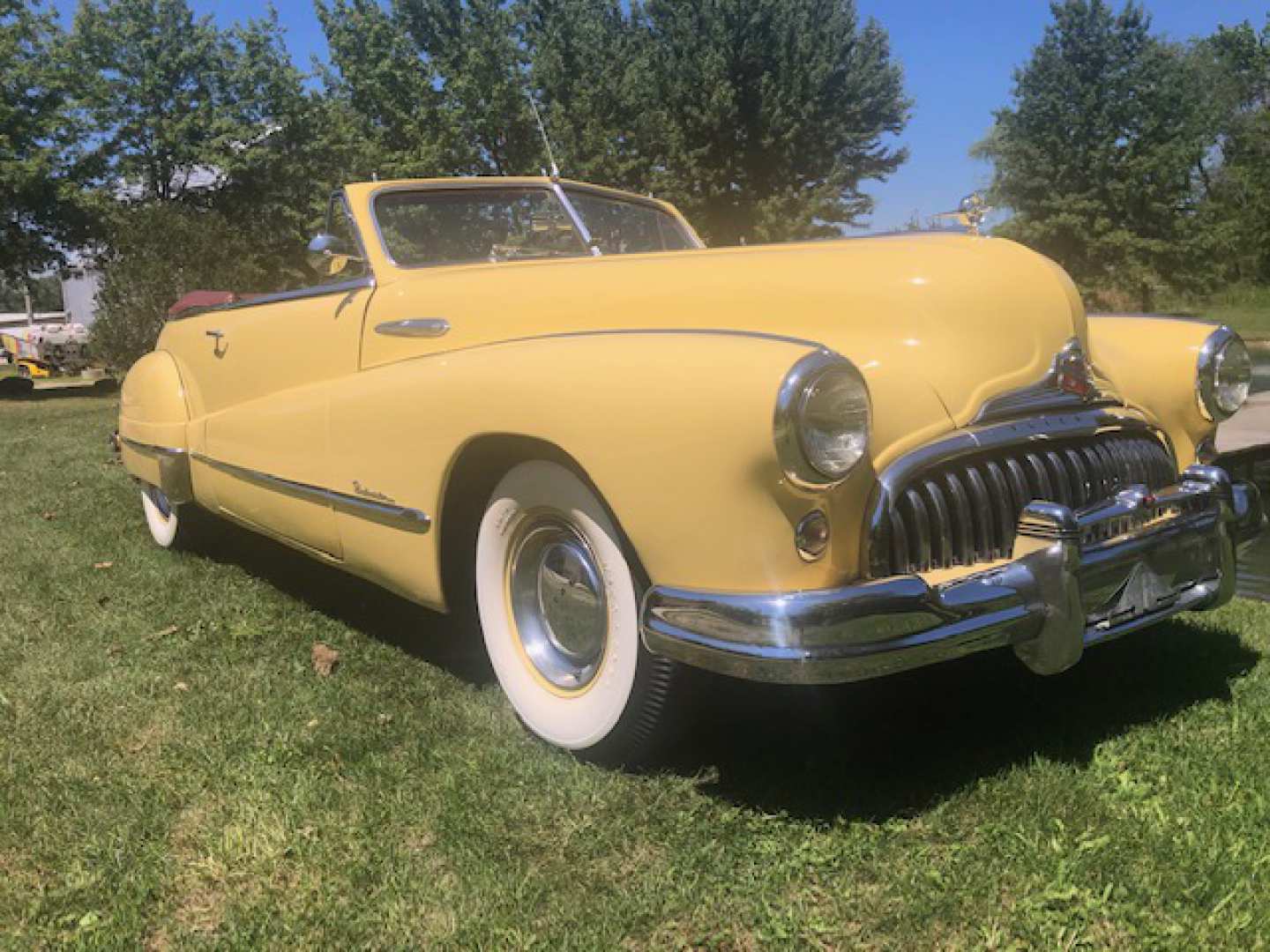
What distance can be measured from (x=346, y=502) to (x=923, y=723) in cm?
175

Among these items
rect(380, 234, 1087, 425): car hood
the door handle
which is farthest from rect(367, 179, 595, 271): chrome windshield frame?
rect(380, 234, 1087, 425): car hood

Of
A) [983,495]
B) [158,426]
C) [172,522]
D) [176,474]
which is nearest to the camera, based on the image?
[983,495]

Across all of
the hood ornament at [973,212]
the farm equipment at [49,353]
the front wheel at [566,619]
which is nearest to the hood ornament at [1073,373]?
the hood ornament at [973,212]

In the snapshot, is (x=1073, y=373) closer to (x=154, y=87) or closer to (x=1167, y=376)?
(x=1167, y=376)

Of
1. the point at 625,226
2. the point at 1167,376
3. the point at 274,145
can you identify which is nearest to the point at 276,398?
the point at 625,226

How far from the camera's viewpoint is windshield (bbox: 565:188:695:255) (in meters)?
3.79

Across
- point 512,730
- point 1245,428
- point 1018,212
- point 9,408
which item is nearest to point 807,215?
point 1018,212

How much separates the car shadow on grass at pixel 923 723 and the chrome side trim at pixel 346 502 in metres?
0.92

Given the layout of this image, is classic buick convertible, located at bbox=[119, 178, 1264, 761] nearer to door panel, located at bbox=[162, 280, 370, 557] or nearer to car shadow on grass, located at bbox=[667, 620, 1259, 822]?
door panel, located at bbox=[162, 280, 370, 557]

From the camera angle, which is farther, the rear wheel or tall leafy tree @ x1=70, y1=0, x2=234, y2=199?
tall leafy tree @ x1=70, y1=0, x2=234, y2=199

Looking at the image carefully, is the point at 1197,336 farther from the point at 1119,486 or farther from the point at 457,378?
the point at 457,378

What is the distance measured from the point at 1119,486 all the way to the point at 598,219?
2152mm

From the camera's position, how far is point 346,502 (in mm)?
3053

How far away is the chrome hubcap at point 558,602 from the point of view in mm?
2436
